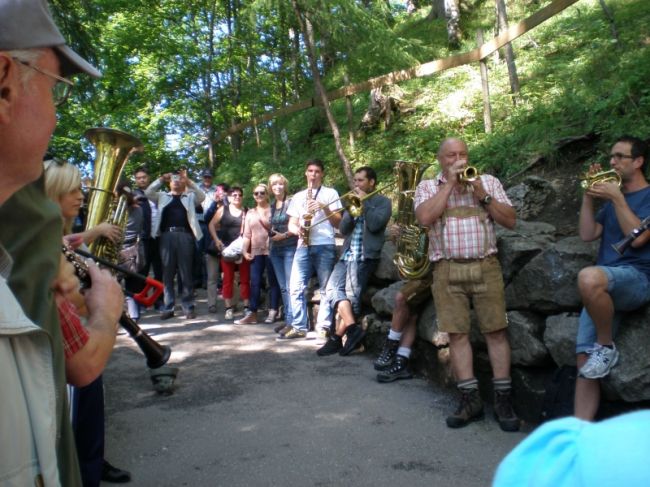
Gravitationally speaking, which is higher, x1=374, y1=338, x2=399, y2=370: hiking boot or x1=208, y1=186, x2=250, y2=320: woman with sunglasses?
x1=208, y1=186, x2=250, y2=320: woman with sunglasses

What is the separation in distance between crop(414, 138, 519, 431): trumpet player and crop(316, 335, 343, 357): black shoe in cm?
198

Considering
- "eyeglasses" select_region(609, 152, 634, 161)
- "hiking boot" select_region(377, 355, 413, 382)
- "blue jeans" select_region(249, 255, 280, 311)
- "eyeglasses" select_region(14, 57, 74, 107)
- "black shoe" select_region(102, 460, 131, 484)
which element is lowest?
"black shoe" select_region(102, 460, 131, 484)

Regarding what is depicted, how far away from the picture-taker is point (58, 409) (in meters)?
1.29

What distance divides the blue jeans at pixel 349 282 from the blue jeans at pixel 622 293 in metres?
2.87

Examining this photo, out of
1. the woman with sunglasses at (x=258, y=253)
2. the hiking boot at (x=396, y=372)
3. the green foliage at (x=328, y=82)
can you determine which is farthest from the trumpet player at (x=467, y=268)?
the woman with sunglasses at (x=258, y=253)

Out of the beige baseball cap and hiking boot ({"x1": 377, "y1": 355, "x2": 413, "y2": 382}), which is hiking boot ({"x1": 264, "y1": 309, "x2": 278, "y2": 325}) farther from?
the beige baseball cap

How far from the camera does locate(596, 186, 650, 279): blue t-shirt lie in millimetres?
3721

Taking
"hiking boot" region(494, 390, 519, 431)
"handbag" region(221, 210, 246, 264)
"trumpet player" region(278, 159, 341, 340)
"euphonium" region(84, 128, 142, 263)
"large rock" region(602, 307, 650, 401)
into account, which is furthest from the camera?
"handbag" region(221, 210, 246, 264)

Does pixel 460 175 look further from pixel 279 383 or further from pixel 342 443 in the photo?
pixel 279 383

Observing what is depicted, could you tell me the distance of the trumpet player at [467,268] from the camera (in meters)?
4.29

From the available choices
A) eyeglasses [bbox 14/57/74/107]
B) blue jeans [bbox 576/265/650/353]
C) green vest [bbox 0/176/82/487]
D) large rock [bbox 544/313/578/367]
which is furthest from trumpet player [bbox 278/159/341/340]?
green vest [bbox 0/176/82/487]

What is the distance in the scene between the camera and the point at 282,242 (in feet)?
24.1

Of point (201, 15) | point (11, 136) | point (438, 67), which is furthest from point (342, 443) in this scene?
point (201, 15)

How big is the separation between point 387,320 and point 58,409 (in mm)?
4982
